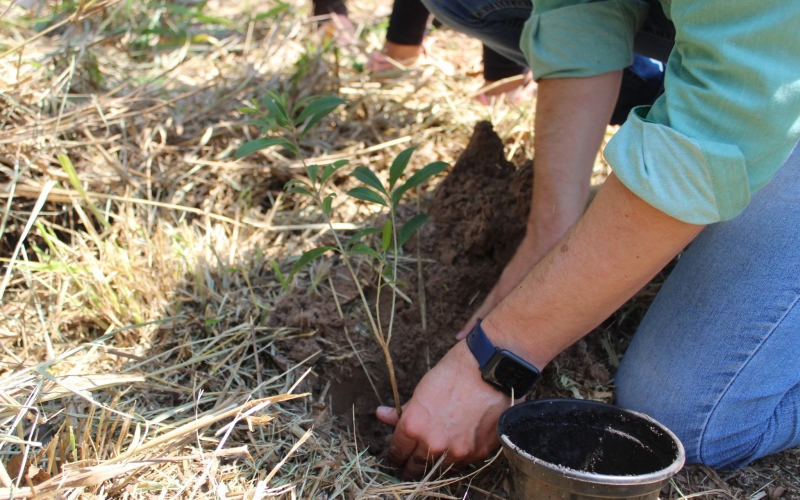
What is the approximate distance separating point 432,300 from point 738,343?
0.69m

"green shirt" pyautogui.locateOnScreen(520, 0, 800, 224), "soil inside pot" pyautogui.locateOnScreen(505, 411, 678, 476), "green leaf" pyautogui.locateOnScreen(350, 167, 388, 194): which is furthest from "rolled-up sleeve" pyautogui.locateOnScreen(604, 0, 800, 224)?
"green leaf" pyautogui.locateOnScreen(350, 167, 388, 194)

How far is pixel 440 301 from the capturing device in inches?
63.2

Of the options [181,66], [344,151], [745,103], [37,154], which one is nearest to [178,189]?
[37,154]

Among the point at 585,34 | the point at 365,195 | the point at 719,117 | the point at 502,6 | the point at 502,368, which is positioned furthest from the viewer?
the point at 502,6

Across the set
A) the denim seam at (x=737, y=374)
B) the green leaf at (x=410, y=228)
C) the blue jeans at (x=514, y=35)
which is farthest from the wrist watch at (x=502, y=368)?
the blue jeans at (x=514, y=35)

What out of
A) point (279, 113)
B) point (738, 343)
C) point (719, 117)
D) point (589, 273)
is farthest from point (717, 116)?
point (279, 113)

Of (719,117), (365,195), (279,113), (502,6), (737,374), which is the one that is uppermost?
(719,117)

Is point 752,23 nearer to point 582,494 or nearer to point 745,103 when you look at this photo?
point 745,103

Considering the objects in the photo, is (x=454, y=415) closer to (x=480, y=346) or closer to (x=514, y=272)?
(x=480, y=346)

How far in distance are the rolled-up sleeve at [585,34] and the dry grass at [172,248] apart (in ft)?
1.62

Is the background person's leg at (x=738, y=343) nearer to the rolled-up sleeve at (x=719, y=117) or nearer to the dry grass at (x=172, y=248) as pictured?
the dry grass at (x=172, y=248)

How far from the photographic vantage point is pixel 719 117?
36.4 inches

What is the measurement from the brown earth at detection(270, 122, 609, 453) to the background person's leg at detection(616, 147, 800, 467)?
169 mm

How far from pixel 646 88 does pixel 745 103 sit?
0.97 m
